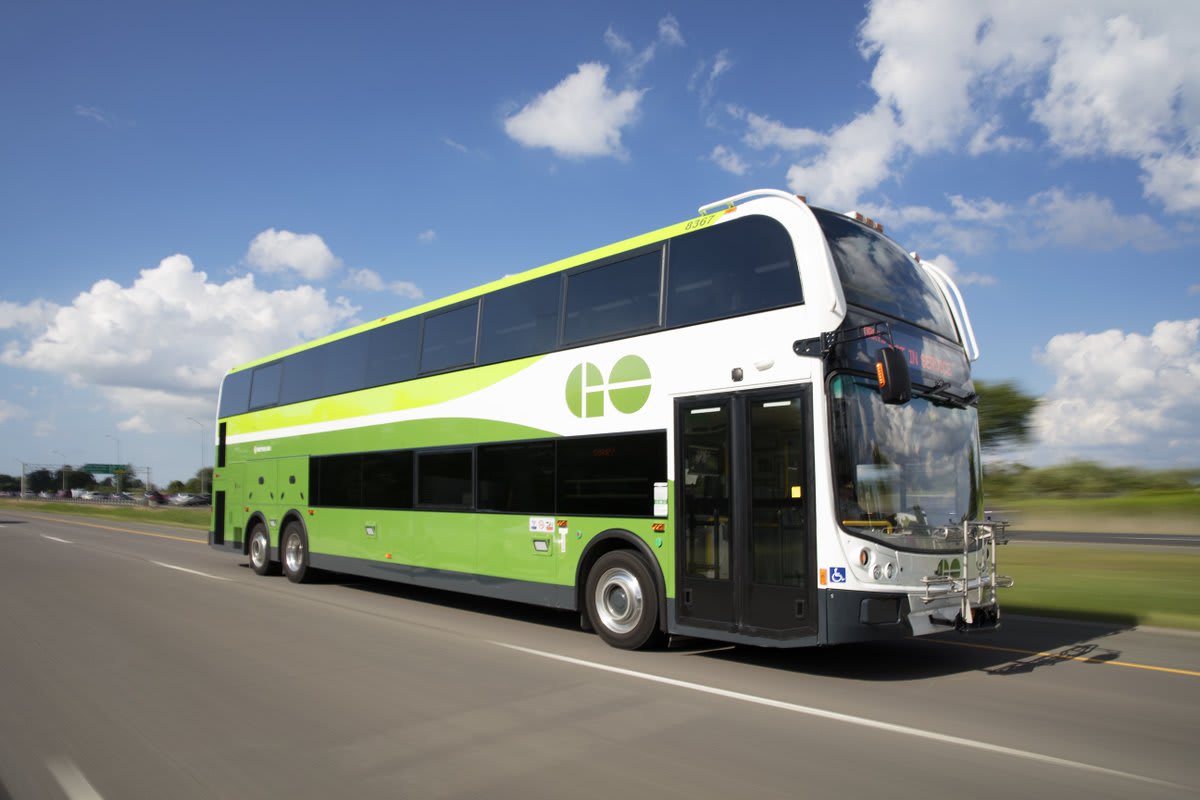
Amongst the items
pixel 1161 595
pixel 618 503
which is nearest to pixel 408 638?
pixel 618 503

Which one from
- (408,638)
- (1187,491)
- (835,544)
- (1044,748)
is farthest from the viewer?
(1187,491)

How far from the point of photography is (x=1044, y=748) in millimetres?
5289

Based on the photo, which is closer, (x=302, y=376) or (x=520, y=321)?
(x=520, y=321)

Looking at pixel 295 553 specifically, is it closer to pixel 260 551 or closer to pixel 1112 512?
pixel 260 551

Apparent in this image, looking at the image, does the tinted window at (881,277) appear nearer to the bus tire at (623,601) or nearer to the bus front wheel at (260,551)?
the bus tire at (623,601)

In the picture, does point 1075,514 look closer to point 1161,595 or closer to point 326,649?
point 1161,595

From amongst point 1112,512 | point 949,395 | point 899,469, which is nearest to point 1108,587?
point 949,395

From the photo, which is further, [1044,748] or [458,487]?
[458,487]

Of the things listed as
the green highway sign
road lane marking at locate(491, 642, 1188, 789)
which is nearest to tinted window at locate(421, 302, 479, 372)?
road lane marking at locate(491, 642, 1188, 789)

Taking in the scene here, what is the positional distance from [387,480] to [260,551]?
578 cm

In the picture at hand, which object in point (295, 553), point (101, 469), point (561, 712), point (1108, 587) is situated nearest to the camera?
point (561, 712)

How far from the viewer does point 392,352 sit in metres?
13.1

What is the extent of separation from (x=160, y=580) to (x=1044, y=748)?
14.6 meters

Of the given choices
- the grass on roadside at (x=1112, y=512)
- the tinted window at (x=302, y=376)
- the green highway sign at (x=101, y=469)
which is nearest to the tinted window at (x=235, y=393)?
the tinted window at (x=302, y=376)
